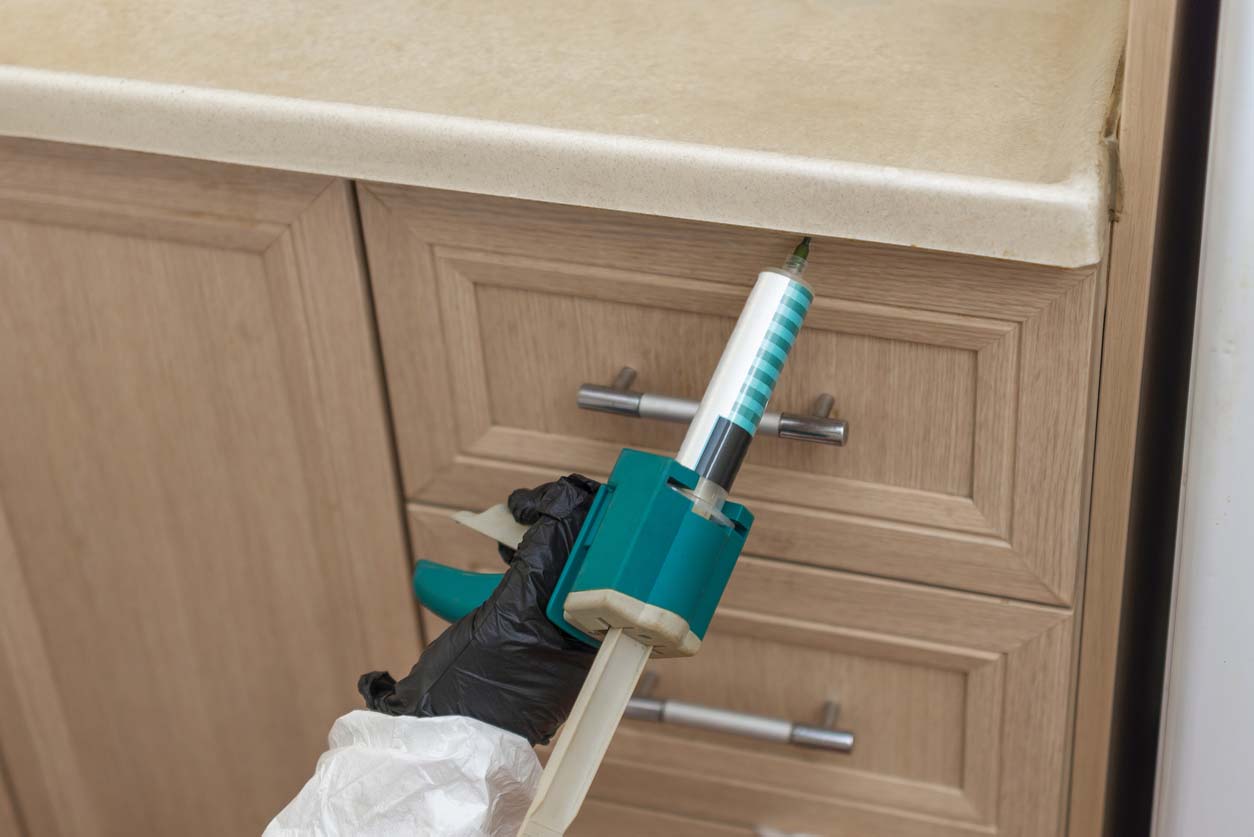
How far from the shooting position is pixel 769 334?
589 millimetres

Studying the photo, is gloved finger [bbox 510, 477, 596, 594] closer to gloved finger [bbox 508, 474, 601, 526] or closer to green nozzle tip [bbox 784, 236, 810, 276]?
gloved finger [bbox 508, 474, 601, 526]

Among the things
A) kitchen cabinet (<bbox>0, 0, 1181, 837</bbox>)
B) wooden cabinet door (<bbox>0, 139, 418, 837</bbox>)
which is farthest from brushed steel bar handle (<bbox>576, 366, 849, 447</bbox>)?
wooden cabinet door (<bbox>0, 139, 418, 837</bbox>)

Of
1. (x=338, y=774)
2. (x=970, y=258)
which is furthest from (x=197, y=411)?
(x=970, y=258)

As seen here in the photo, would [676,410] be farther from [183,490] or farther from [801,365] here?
[183,490]

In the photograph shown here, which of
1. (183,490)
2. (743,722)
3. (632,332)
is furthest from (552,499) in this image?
(183,490)

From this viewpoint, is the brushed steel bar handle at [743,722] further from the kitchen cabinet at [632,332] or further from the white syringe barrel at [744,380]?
the white syringe barrel at [744,380]

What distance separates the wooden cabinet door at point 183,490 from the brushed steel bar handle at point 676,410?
0.15 metres

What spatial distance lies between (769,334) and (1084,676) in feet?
0.97

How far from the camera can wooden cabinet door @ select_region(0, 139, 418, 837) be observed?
775 millimetres

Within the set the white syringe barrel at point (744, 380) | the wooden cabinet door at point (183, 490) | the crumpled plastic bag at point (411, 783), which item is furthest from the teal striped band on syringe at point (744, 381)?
the wooden cabinet door at point (183, 490)

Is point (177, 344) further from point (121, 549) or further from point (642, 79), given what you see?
point (642, 79)

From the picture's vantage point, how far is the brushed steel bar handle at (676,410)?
0.68m

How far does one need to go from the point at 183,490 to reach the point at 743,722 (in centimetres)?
39

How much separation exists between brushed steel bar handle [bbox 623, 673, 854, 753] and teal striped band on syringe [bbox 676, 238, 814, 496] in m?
0.25
